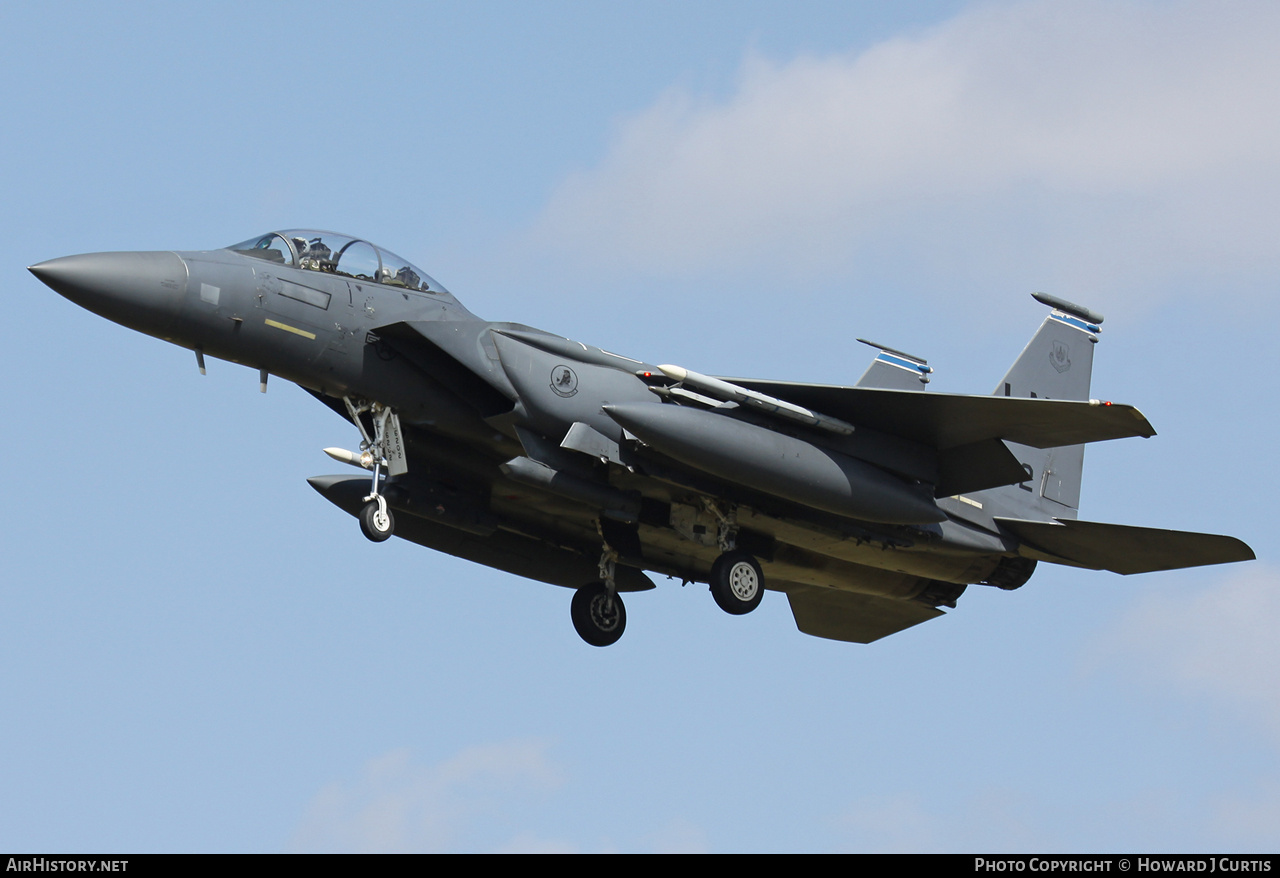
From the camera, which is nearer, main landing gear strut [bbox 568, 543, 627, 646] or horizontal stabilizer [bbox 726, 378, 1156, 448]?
horizontal stabilizer [bbox 726, 378, 1156, 448]

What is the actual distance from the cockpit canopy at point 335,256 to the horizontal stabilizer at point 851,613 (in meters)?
7.16

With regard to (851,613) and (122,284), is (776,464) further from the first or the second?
(122,284)

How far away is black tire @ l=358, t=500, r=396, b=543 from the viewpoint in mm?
Result: 16375

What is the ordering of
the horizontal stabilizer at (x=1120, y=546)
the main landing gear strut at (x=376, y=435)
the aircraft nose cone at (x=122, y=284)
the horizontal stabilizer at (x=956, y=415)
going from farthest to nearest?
the horizontal stabilizer at (x=1120, y=546), the main landing gear strut at (x=376, y=435), the horizontal stabilizer at (x=956, y=415), the aircraft nose cone at (x=122, y=284)

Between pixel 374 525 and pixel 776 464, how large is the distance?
14.2 ft

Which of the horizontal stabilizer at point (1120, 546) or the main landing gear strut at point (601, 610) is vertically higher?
the horizontal stabilizer at point (1120, 546)

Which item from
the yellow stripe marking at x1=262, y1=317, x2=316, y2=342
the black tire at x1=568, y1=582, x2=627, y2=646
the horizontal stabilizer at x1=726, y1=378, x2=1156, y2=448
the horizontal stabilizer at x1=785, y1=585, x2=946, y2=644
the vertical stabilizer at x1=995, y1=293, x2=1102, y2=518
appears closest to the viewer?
the yellow stripe marking at x1=262, y1=317, x2=316, y2=342

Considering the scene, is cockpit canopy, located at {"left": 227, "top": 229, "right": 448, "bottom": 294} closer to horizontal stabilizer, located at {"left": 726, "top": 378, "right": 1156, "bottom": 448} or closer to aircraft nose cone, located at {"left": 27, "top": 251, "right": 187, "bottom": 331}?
aircraft nose cone, located at {"left": 27, "top": 251, "right": 187, "bottom": 331}

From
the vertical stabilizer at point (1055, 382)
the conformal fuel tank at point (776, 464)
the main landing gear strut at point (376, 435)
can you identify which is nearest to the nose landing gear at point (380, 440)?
the main landing gear strut at point (376, 435)

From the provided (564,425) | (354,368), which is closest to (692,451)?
(564,425)

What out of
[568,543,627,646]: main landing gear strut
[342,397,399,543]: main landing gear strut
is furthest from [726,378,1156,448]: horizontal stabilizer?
[342,397,399,543]: main landing gear strut

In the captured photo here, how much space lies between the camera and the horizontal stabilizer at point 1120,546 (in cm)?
1791

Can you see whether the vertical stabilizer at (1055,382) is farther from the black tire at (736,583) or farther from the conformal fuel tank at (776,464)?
the black tire at (736,583)

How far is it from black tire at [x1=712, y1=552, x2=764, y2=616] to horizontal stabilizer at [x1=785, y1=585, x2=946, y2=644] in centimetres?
300
